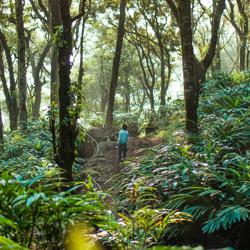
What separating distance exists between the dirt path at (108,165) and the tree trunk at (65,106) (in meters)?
5.06

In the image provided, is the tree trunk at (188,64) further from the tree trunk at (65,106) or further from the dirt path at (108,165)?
the tree trunk at (65,106)

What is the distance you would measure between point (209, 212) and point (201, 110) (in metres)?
8.20

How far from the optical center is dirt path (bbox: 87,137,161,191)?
1399cm

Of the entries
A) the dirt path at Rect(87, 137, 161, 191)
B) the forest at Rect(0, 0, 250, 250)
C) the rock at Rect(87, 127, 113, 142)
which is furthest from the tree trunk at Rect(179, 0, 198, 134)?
the rock at Rect(87, 127, 113, 142)

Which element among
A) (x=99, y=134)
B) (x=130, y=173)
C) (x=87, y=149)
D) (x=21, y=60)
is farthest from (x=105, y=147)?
(x=130, y=173)

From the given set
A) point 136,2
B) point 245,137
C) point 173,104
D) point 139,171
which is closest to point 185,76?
point 245,137

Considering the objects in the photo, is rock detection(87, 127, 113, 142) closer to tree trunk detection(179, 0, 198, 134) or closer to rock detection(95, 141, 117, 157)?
rock detection(95, 141, 117, 157)

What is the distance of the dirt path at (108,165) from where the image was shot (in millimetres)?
13990

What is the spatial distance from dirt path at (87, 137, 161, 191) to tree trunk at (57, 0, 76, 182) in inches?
199

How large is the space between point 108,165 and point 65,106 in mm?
7942

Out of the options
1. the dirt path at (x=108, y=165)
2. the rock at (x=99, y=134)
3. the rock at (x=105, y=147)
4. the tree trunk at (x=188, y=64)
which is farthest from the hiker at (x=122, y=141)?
the tree trunk at (x=188, y=64)

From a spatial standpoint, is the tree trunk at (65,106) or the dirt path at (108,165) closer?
the tree trunk at (65,106)

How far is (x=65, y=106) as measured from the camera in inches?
315

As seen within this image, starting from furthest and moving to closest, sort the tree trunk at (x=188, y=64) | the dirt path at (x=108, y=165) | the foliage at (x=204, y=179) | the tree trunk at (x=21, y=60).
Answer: the tree trunk at (x=21, y=60), the dirt path at (x=108, y=165), the tree trunk at (x=188, y=64), the foliage at (x=204, y=179)
